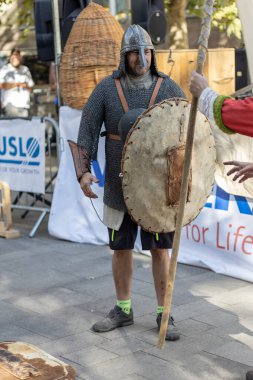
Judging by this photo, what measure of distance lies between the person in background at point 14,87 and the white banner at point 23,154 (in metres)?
6.43

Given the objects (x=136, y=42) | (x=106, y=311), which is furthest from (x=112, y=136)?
(x=106, y=311)

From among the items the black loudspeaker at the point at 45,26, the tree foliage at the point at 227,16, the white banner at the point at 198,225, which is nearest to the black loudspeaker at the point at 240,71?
the tree foliage at the point at 227,16

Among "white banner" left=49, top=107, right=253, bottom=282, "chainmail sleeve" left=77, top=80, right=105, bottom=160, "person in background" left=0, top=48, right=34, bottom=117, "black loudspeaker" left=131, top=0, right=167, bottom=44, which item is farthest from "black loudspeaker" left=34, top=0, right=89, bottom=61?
"person in background" left=0, top=48, right=34, bottom=117

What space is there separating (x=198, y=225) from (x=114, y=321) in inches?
71.0

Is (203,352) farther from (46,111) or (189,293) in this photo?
(46,111)

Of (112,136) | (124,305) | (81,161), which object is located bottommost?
(124,305)

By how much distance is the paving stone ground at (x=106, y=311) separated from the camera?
4629mm

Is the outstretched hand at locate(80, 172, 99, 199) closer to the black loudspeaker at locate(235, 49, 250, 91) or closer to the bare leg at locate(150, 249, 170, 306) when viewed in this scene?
the bare leg at locate(150, 249, 170, 306)

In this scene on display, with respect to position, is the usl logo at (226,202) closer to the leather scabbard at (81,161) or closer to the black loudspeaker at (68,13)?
the leather scabbard at (81,161)

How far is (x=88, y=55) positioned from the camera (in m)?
7.59

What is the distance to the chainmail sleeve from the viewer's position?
503 cm

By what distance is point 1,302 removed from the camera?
5.98 m

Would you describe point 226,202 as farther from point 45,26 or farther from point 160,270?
point 45,26

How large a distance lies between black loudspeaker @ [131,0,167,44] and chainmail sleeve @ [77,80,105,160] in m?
5.08
